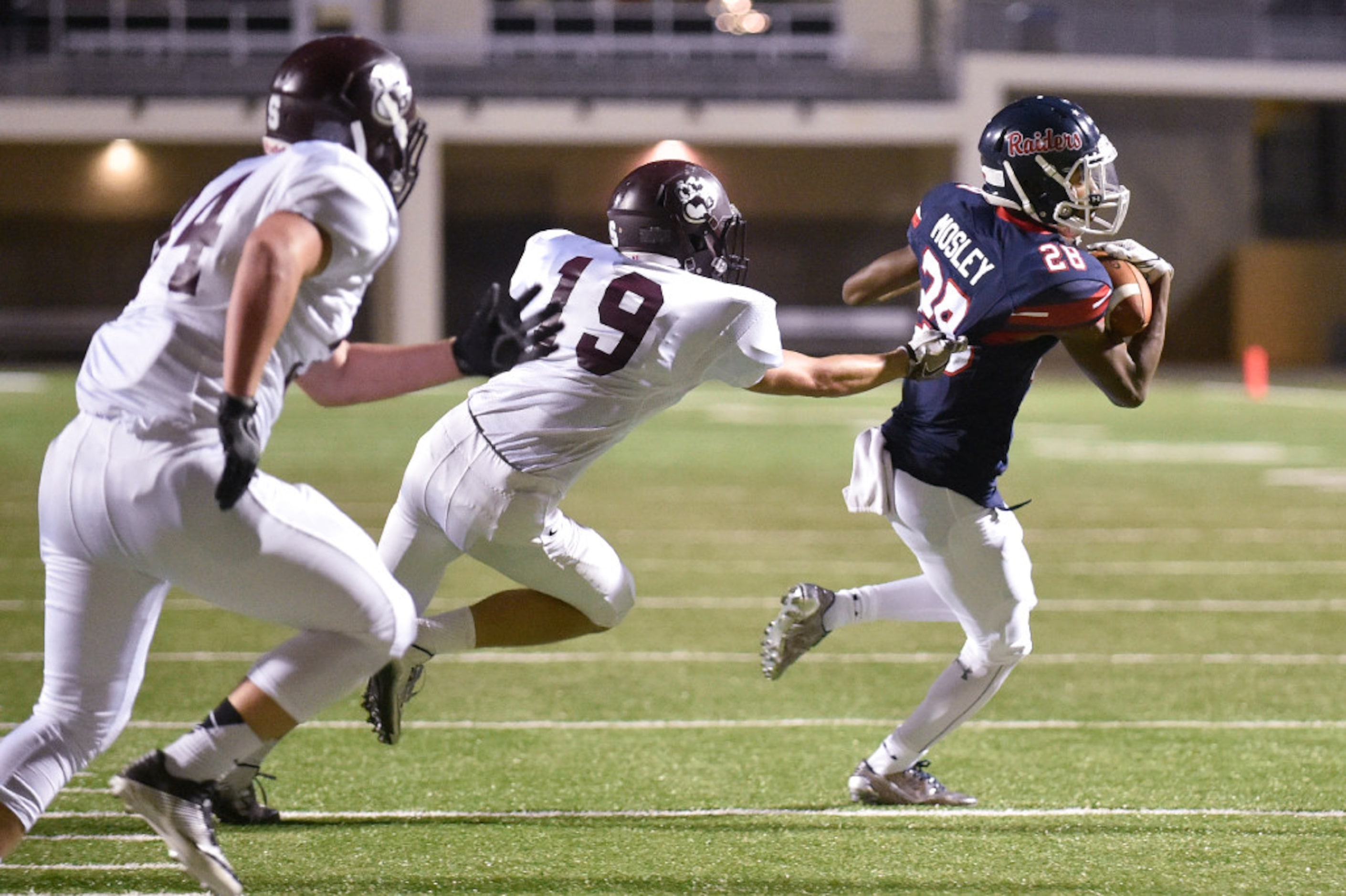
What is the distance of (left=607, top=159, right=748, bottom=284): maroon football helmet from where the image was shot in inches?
Result: 140

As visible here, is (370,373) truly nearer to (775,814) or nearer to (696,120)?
(775,814)

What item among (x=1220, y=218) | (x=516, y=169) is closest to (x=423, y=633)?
(x=516, y=169)

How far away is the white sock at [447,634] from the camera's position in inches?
147

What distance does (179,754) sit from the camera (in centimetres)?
272

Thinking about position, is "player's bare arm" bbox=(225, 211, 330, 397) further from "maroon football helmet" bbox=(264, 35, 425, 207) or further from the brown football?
the brown football

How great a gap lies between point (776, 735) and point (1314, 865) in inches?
66.1

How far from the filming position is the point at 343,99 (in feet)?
9.07

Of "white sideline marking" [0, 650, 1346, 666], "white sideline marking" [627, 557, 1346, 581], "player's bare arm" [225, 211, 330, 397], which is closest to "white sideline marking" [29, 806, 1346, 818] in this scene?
"player's bare arm" [225, 211, 330, 397]

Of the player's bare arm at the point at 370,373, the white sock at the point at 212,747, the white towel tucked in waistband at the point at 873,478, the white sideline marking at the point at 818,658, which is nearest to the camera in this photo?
the white sock at the point at 212,747

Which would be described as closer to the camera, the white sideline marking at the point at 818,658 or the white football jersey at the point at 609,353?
the white football jersey at the point at 609,353

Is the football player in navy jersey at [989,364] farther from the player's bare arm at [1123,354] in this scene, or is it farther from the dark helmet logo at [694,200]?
the dark helmet logo at [694,200]

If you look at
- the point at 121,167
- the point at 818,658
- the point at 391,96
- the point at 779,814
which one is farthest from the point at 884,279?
the point at 121,167

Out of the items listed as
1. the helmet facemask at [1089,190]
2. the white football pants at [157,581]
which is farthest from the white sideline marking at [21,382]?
the white football pants at [157,581]

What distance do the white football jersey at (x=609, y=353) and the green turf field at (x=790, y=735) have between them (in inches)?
34.9
